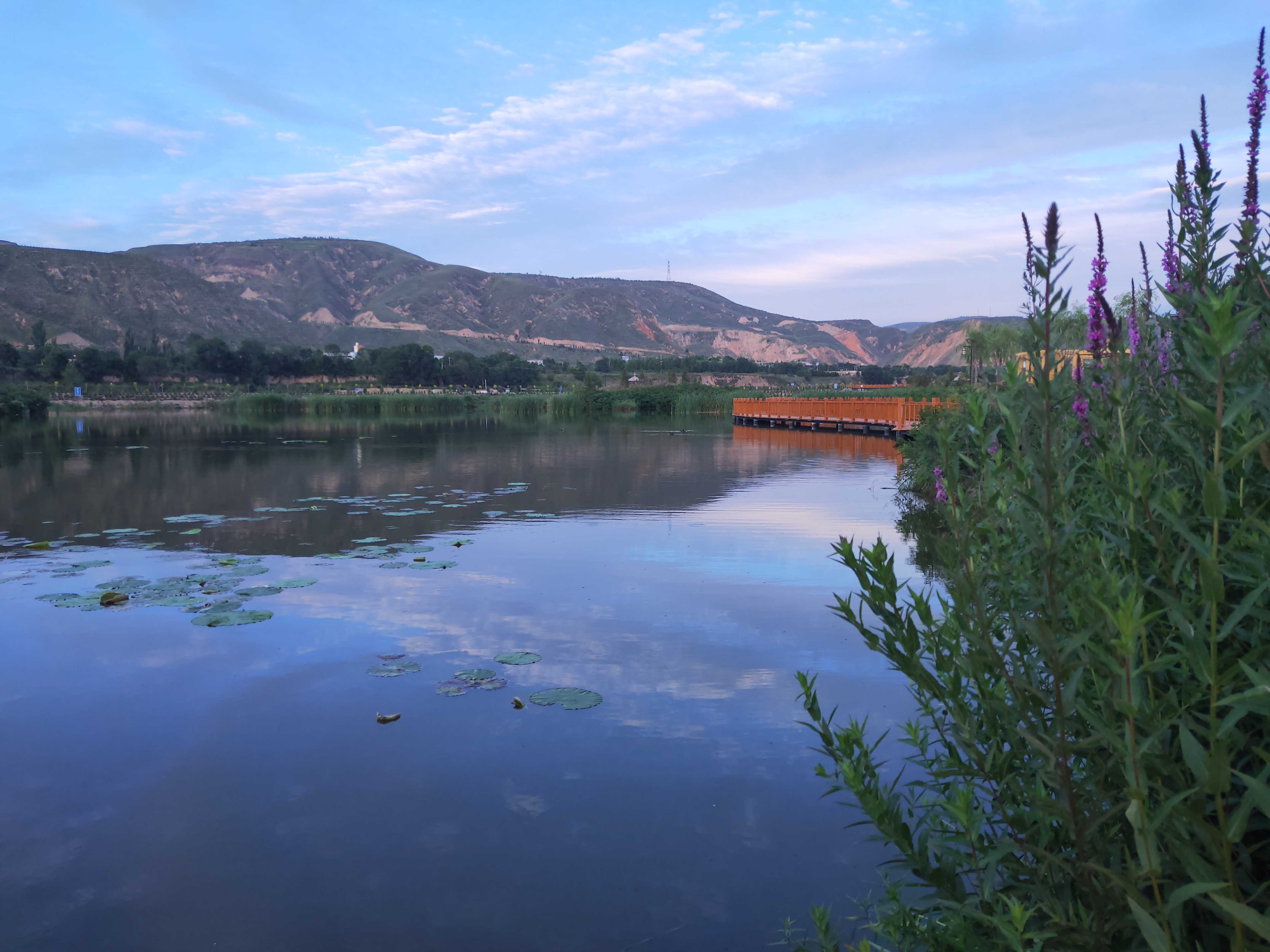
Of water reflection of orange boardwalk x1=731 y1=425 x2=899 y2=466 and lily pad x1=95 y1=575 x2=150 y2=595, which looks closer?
lily pad x1=95 y1=575 x2=150 y2=595

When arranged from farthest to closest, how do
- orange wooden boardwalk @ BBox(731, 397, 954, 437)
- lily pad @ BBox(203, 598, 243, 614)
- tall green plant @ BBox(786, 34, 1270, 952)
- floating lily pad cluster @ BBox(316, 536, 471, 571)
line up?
1. orange wooden boardwalk @ BBox(731, 397, 954, 437)
2. floating lily pad cluster @ BBox(316, 536, 471, 571)
3. lily pad @ BBox(203, 598, 243, 614)
4. tall green plant @ BBox(786, 34, 1270, 952)

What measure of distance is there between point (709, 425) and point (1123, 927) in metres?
51.8

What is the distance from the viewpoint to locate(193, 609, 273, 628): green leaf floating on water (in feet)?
29.8

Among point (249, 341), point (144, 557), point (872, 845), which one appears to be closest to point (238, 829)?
point (872, 845)

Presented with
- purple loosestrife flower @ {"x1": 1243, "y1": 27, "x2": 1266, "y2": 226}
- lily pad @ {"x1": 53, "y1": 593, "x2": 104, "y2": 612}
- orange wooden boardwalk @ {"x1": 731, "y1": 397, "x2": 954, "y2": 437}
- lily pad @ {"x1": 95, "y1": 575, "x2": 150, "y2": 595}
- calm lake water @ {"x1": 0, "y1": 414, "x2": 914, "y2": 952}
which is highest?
purple loosestrife flower @ {"x1": 1243, "y1": 27, "x2": 1266, "y2": 226}

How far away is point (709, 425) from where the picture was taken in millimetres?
53562

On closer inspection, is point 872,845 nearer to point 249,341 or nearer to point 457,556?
point 457,556

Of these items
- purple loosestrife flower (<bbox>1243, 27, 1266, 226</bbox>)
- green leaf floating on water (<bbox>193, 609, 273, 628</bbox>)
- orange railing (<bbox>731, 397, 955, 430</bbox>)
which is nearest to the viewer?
purple loosestrife flower (<bbox>1243, 27, 1266, 226</bbox>)

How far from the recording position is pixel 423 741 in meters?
6.19

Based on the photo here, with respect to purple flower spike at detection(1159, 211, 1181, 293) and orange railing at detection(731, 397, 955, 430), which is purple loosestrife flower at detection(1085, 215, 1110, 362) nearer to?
purple flower spike at detection(1159, 211, 1181, 293)

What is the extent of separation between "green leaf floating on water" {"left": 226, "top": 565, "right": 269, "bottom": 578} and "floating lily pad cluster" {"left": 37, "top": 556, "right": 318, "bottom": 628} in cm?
1

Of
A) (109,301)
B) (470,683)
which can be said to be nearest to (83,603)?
(470,683)

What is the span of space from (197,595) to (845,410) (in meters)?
35.1

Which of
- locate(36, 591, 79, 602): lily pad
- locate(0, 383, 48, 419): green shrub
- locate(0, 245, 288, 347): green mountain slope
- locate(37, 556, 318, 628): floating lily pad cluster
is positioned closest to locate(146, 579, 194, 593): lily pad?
locate(37, 556, 318, 628): floating lily pad cluster
